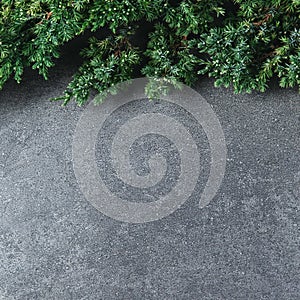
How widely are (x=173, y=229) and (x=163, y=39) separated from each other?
653 millimetres

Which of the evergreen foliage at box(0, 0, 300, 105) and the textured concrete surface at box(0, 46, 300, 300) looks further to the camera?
→ the textured concrete surface at box(0, 46, 300, 300)

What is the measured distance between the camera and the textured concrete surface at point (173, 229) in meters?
1.80

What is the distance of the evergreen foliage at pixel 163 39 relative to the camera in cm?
160

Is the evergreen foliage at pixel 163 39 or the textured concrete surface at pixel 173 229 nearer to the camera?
the evergreen foliage at pixel 163 39

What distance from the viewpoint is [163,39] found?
170cm

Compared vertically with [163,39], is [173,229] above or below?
below

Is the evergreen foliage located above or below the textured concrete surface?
above

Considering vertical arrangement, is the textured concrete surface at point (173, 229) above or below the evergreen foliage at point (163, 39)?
below

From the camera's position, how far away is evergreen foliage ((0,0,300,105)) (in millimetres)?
1604

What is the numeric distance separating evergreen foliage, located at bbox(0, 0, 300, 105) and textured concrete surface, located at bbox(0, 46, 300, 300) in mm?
189

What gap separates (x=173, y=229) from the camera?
1.83m

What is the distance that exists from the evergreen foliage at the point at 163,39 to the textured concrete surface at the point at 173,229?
0.62 feet

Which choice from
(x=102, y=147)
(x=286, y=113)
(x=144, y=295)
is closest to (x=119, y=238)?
(x=144, y=295)

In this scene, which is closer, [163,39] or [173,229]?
[163,39]
